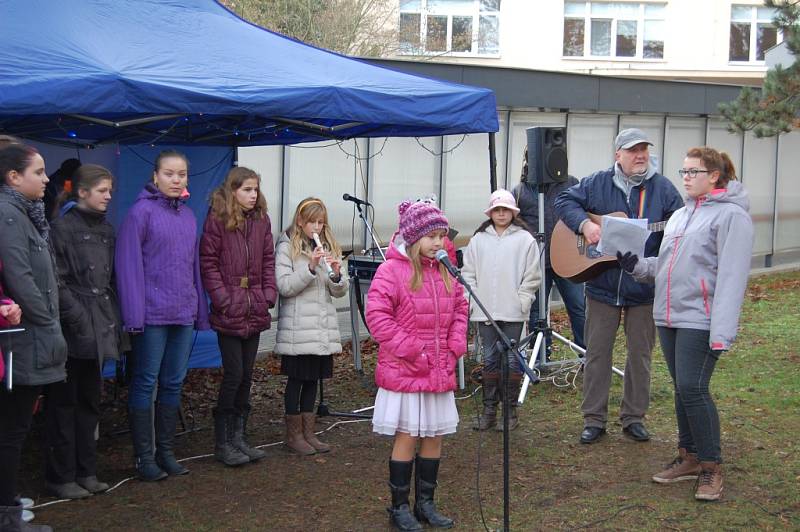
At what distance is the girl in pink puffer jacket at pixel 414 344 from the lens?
205 inches

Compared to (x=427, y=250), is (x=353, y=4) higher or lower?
higher

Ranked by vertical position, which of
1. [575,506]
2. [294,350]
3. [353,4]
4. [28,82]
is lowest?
[575,506]

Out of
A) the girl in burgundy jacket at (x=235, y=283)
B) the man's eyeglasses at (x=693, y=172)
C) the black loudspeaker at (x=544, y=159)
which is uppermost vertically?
the black loudspeaker at (x=544, y=159)

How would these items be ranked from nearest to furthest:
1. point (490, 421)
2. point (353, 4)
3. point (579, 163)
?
point (490, 421) → point (579, 163) → point (353, 4)

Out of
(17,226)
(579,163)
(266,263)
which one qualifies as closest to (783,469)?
(266,263)

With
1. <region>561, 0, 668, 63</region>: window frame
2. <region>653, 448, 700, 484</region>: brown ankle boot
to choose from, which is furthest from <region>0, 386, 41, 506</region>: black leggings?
<region>561, 0, 668, 63</region>: window frame

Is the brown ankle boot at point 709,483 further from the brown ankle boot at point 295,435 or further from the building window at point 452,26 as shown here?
the building window at point 452,26

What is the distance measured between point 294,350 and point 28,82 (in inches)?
93.0

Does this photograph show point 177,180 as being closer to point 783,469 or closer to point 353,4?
point 783,469

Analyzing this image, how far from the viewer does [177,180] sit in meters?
6.13

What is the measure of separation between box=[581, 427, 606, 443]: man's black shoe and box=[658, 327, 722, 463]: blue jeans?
1236 mm

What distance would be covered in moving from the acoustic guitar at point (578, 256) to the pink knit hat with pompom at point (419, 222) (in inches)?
73.8

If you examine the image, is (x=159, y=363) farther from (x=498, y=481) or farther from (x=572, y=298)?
(x=572, y=298)

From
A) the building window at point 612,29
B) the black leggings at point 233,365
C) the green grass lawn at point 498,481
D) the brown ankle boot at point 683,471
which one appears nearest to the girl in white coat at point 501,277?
the green grass lawn at point 498,481
